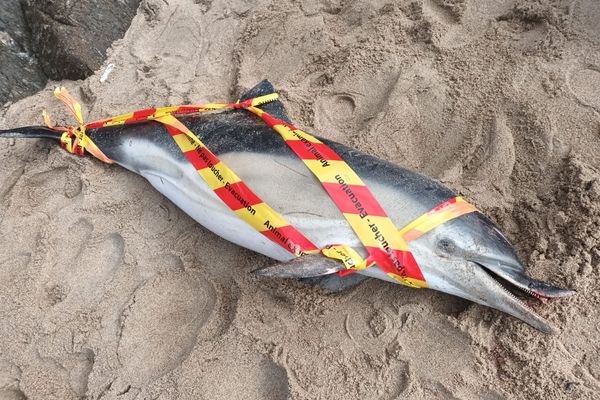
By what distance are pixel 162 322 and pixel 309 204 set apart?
1.08 m

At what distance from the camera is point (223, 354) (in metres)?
2.48

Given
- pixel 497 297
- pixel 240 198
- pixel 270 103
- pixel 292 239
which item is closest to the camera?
pixel 497 297

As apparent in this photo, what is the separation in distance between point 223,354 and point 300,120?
5.32ft

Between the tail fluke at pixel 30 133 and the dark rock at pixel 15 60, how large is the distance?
600 millimetres

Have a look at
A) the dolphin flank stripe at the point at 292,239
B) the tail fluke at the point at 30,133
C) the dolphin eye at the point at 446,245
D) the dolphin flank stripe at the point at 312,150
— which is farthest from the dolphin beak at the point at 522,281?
the tail fluke at the point at 30,133

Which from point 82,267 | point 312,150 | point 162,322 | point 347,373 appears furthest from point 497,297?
point 82,267

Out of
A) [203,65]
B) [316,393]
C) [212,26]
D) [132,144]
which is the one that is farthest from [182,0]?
[316,393]

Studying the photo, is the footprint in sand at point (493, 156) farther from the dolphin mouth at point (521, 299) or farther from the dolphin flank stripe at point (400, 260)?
the dolphin flank stripe at point (400, 260)

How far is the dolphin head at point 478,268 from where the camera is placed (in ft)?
7.28

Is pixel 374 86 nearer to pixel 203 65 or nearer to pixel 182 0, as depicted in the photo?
pixel 203 65

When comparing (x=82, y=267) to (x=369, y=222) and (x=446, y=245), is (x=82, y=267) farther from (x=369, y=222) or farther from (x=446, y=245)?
(x=446, y=245)

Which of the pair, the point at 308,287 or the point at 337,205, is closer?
the point at 337,205

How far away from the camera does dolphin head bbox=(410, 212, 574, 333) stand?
222 cm

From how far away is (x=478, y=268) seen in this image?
2.29 metres
